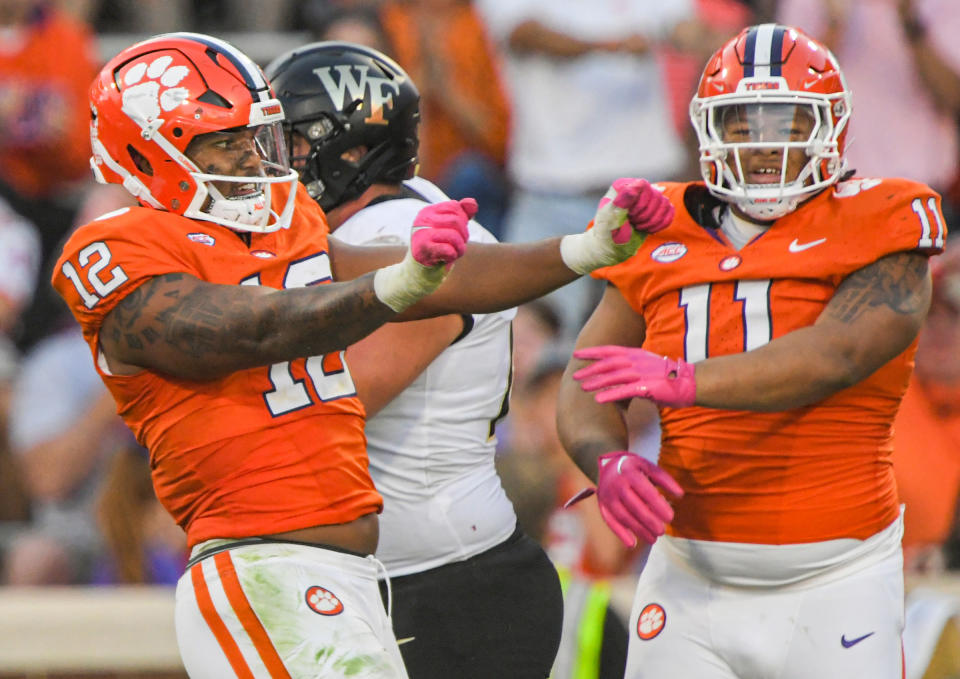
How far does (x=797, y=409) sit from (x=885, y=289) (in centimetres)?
33

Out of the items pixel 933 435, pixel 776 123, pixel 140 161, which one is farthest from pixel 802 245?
pixel 933 435

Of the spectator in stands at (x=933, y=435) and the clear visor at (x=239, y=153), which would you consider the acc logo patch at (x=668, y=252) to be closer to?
the clear visor at (x=239, y=153)

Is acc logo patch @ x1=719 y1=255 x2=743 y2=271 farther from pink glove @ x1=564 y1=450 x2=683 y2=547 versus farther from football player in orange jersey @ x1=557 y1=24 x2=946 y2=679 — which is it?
pink glove @ x1=564 y1=450 x2=683 y2=547

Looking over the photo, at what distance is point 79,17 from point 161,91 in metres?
4.72

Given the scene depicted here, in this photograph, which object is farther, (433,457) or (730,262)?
(433,457)

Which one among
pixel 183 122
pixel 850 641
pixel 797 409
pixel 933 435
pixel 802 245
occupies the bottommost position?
pixel 933 435

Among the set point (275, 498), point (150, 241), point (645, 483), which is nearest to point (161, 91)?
point (150, 241)

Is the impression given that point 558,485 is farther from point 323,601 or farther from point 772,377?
point 323,601

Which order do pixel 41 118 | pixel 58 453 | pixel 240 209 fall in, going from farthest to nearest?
1. pixel 41 118
2. pixel 58 453
3. pixel 240 209

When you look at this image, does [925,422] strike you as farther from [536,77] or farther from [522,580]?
[522,580]

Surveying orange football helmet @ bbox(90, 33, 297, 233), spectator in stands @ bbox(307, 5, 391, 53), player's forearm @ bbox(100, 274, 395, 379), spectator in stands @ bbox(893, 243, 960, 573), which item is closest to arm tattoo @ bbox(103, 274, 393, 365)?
player's forearm @ bbox(100, 274, 395, 379)

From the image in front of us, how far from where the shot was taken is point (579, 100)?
23.0 feet

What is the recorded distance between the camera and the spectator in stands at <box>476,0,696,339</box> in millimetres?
6949

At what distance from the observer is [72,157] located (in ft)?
24.2
